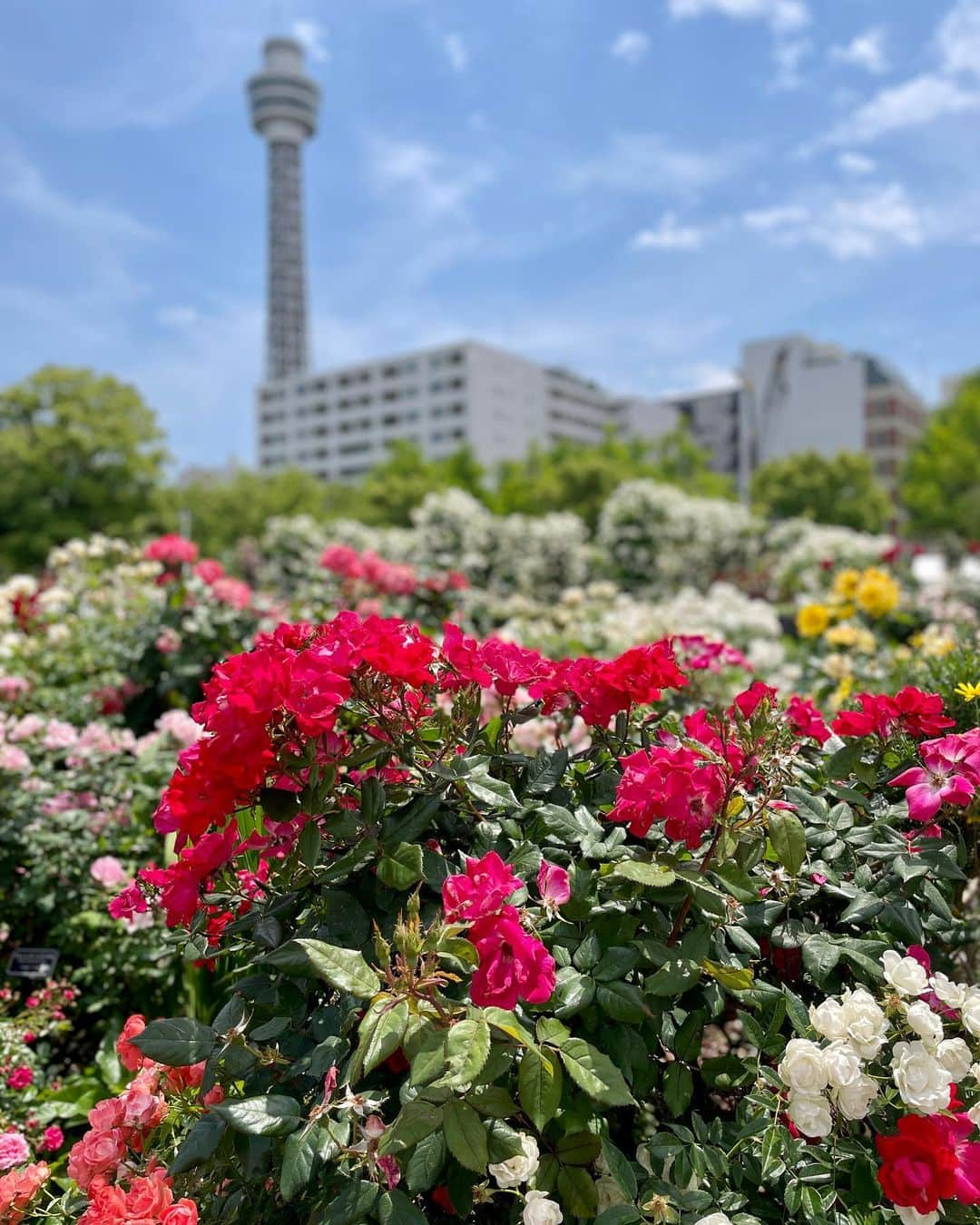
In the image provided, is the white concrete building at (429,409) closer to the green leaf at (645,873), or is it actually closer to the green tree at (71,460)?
the green tree at (71,460)

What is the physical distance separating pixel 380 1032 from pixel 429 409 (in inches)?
3291

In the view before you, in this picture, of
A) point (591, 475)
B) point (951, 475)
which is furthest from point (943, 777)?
point (951, 475)

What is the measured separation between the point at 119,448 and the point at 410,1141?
34.8 metres

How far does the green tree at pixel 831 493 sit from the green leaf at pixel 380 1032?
152 ft

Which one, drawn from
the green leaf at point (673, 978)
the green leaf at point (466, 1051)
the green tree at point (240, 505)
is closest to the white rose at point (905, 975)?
the green leaf at point (673, 978)

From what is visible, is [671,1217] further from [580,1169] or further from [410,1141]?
[410,1141]

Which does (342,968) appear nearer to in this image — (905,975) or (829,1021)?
(829,1021)

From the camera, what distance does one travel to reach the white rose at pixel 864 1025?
1507mm

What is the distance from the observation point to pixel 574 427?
9256 centimetres

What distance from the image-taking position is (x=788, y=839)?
1.64 meters

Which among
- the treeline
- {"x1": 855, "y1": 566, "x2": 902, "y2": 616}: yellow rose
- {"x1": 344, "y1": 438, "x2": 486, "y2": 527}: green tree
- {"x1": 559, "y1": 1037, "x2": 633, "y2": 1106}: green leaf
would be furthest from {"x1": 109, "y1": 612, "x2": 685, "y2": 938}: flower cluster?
{"x1": 344, "y1": 438, "x2": 486, "y2": 527}: green tree

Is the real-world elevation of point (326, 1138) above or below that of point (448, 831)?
below

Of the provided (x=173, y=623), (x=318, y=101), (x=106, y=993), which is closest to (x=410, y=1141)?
(x=106, y=993)

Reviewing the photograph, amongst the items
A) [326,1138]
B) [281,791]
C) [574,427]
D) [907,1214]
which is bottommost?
[907,1214]
